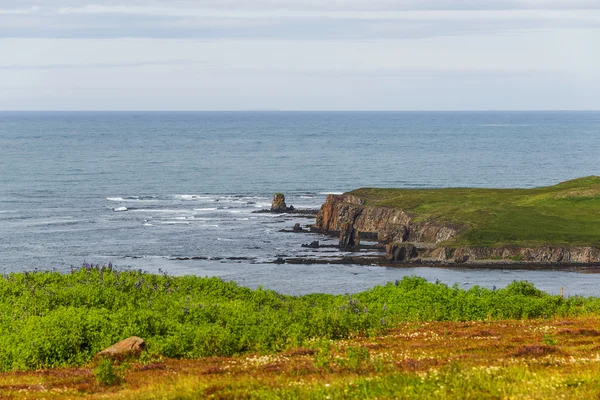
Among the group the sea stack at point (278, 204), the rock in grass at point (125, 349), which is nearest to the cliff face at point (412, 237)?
the sea stack at point (278, 204)

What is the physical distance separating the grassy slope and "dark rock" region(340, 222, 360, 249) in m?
8.79

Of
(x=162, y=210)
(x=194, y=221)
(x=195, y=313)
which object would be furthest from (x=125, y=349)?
(x=162, y=210)

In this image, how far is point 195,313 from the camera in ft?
89.6

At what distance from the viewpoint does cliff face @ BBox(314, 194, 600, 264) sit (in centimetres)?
8575

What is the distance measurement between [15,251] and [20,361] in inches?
2802

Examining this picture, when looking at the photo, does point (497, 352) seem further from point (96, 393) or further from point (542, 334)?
point (96, 393)

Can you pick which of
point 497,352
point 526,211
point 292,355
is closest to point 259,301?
point 292,355

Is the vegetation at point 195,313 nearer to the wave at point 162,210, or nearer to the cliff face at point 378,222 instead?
the cliff face at point 378,222

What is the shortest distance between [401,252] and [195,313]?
202 feet

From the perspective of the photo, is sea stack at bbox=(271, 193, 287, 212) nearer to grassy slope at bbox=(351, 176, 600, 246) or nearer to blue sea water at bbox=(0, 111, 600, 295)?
blue sea water at bbox=(0, 111, 600, 295)

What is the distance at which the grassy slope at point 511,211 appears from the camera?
8988cm

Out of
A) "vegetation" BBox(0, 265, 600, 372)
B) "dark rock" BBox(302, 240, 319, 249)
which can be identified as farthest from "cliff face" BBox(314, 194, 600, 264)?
"vegetation" BBox(0, 265, 600, 372)

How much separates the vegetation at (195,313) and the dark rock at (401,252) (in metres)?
49.7

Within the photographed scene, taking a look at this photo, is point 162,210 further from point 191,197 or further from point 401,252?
point 401,252
